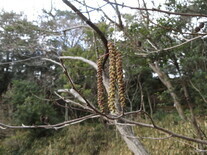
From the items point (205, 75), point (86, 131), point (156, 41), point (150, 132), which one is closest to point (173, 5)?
point (156, 41)

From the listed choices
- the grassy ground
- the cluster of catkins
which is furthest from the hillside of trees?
the cluster of catkins

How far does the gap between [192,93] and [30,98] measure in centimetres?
469

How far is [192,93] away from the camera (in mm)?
5758

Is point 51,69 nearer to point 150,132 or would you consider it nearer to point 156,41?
point 150,132

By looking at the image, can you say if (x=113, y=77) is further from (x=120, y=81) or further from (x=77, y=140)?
(x=77, y=140)

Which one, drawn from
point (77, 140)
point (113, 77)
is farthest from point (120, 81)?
point (77, 140)

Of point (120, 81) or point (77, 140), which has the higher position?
point (120, 81)

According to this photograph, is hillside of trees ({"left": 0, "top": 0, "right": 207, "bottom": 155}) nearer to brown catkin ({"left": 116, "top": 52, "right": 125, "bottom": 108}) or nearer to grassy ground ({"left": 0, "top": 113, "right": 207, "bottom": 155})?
grassy ground ({"left": 0, "top": 113, "right": 207, "bottom": 155})

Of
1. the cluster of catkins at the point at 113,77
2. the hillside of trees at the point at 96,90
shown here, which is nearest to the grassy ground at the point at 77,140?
the hillside of trees at the point at 96,90

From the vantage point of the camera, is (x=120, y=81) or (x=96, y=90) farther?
(x=96, y=90)

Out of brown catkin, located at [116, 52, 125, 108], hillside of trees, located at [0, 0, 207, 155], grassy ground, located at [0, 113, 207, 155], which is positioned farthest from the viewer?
grassy ground, located at [0, 113, 207, 155]

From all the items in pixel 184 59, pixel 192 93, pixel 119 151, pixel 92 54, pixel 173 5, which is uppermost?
pixel 173 5

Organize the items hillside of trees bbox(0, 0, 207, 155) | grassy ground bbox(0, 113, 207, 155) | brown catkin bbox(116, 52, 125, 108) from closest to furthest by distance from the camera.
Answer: brown catkin bbox(116, 52, 125, 108) < hillside of trees bbox(0, 0, 207, 155) < grassy ground bbox(0, 113, 207, 155)

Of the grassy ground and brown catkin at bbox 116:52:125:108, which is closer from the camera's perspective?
brown catkin at bbox 116:52:125:108
